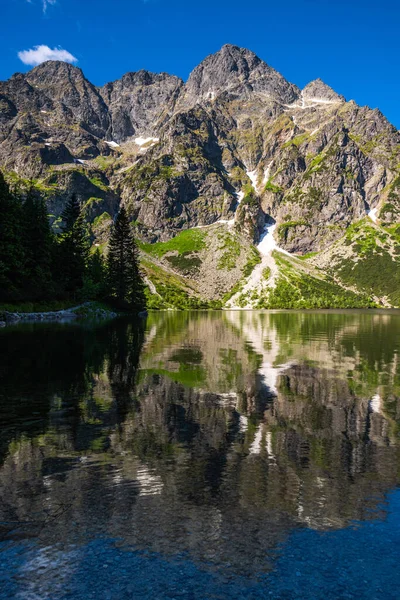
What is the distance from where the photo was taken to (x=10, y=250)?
70188mm

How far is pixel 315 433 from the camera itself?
16359 mm

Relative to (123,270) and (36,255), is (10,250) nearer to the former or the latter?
(36,255)

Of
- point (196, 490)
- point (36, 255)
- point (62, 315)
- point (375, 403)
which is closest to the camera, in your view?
point (196, 490)

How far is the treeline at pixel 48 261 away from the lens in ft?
235

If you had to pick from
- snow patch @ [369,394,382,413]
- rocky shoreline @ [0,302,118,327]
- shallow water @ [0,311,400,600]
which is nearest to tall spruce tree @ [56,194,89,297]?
rocky shoreline @ [0,302,118,327]

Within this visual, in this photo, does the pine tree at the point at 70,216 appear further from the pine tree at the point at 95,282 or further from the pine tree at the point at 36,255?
the pine tree at the point at 36,255

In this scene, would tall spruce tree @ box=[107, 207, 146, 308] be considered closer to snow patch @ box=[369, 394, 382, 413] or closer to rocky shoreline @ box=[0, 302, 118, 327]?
rocky shoreline @ box=[0, 302, 118, 327]

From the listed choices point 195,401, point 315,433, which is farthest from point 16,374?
point 315,433

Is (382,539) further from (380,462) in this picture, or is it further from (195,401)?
(195,401)

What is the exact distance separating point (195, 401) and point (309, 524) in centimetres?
1179

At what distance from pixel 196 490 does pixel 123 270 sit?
109 m

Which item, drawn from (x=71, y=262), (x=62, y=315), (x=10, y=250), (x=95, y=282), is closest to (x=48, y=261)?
(x=62, y=315)

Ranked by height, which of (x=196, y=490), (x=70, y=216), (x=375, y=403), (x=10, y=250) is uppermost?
(x=70, y=216)

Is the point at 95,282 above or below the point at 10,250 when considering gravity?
below
